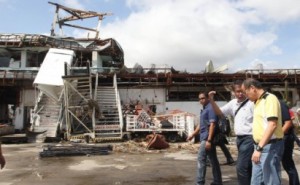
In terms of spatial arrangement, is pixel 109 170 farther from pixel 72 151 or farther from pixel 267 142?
pixel 267 142

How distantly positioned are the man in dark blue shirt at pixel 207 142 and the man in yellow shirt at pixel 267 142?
1858 mm

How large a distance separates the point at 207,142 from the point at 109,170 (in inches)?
152

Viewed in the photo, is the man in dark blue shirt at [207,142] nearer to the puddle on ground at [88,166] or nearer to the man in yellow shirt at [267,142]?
the man in yellow shirt at [267,142]

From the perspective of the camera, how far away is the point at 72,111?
19188 mm

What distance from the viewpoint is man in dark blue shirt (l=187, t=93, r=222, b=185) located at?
6508mm

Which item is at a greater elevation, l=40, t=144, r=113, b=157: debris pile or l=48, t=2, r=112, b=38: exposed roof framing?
l=48, t=2, r=112, b=38: exposed roof framing

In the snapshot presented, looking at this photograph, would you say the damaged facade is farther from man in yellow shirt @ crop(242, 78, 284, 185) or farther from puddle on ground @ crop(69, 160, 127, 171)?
man in yellow shirt @ crop(242, 78, 284, 185)

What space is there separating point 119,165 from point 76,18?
21.9 meters

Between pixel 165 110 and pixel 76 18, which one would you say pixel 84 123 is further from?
pixel 76 18

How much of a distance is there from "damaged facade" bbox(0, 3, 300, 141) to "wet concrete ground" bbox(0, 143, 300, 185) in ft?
17.6

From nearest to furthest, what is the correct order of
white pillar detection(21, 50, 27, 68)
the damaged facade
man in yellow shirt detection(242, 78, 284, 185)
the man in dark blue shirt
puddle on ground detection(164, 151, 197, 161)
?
man in yellow shirt detection(242, 78, 284, 185) → the man in dark blue shirt → puddle on ground detection(164, 151, 197, 161) → the damaged facade → white pillar detection(21, 50, 27, 68)

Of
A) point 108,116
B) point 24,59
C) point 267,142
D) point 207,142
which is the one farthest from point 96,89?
point 267,142

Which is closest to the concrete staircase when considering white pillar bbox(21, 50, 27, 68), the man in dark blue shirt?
white pillar bbox(21, 50, 27, 68)

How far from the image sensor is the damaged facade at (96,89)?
18.5 meters
